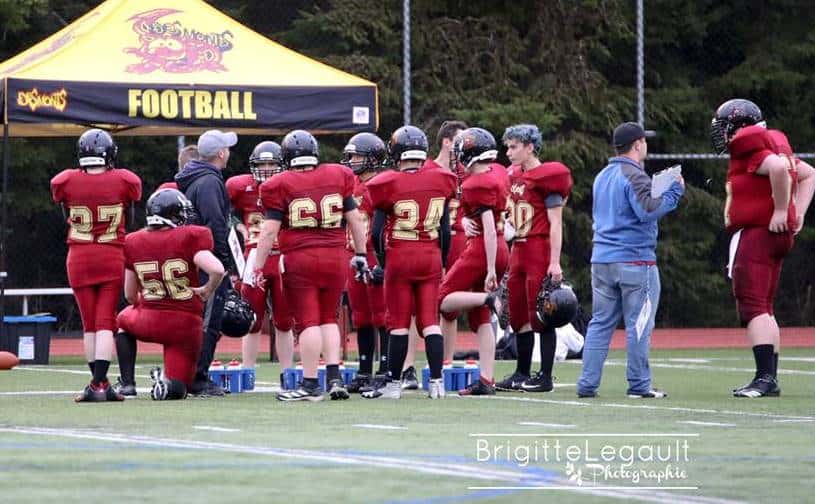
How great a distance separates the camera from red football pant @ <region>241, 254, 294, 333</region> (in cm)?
1351

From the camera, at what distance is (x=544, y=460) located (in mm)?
8148

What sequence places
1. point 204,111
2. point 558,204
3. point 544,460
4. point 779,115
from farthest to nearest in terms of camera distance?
point 779,115 → point 204,111 → point 558,204 → point 544,460

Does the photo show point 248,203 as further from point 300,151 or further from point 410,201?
point 410,201

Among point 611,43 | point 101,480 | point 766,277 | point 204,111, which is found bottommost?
point 101,480

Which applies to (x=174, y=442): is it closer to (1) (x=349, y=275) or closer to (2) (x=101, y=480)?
(2) (x=101, y=480)

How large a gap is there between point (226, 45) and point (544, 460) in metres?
11.0

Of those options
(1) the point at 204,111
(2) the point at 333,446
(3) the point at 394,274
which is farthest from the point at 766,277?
(1) the point at 204,111

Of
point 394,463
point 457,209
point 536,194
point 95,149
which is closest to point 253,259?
point 95,149

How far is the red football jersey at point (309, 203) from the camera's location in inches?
483

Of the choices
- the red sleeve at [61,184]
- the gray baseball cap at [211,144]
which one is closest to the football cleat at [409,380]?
the gray baseball cap at [211,144]

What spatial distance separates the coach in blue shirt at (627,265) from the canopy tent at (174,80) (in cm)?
572

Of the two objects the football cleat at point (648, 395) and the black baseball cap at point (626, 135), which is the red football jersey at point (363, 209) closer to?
the black baseball cap at point (626, 135)

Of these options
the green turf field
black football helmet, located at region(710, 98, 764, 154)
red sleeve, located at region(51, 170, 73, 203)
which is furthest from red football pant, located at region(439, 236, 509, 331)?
red sleeve, located at region(51, 170, 73, 203)

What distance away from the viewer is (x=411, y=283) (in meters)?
12.7
